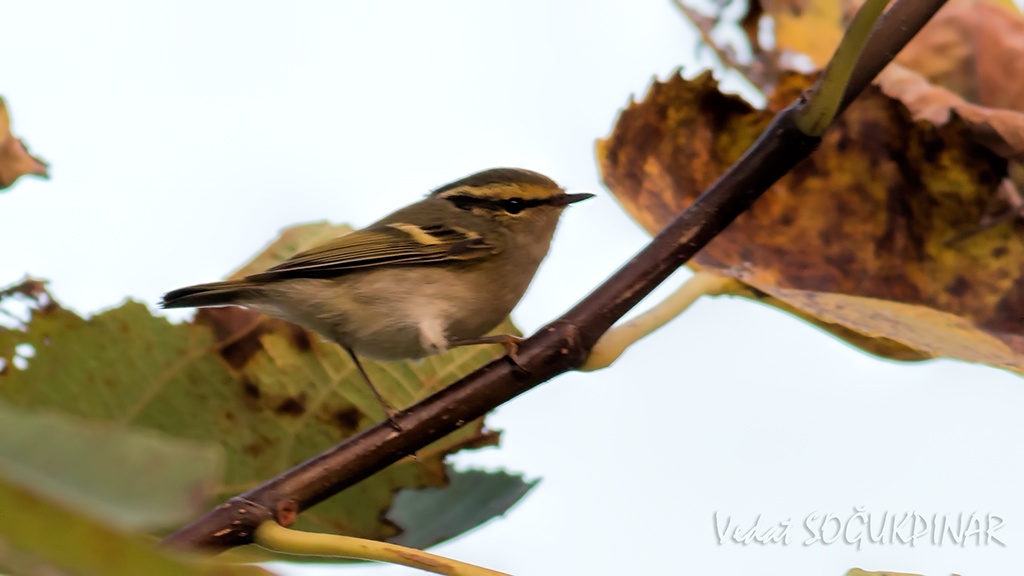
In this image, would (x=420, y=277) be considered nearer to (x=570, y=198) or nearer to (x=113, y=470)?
(x=570, y=198)

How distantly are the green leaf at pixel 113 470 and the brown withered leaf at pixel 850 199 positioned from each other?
1.04 meters

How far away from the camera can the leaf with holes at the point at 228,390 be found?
1.27 metres

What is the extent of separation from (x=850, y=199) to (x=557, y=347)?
669 mm

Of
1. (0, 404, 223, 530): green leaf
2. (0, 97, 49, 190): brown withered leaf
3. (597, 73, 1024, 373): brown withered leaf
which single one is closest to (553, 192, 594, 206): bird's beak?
(597, 73, 1024, 373): brown withered leaf

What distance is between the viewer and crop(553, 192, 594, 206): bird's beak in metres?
1.89

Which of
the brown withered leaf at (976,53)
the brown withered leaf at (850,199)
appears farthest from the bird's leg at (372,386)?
the brown withered leaf at (976,53)

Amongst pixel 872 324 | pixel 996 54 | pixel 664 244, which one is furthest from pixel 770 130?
pixel 996 54

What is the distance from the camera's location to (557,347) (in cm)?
110

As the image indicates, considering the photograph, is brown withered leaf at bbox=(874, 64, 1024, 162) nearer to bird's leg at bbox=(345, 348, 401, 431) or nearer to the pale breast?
the pale breast

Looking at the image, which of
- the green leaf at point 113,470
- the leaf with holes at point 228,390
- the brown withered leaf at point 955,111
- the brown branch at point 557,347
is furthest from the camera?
the brown withered leaf at point 955,111

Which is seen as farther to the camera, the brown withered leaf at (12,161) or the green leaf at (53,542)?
the brown withered leaf at (12,161)

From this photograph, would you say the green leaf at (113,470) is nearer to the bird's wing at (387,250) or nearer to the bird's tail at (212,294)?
the bird's tail at (212,294)

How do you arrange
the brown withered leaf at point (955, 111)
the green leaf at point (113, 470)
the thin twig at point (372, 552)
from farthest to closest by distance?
the brown withered leaf at point (955, 111) → the thin twig at point (372, 552) → the green leaf at point (113, 470)

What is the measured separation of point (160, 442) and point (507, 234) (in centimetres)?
148
